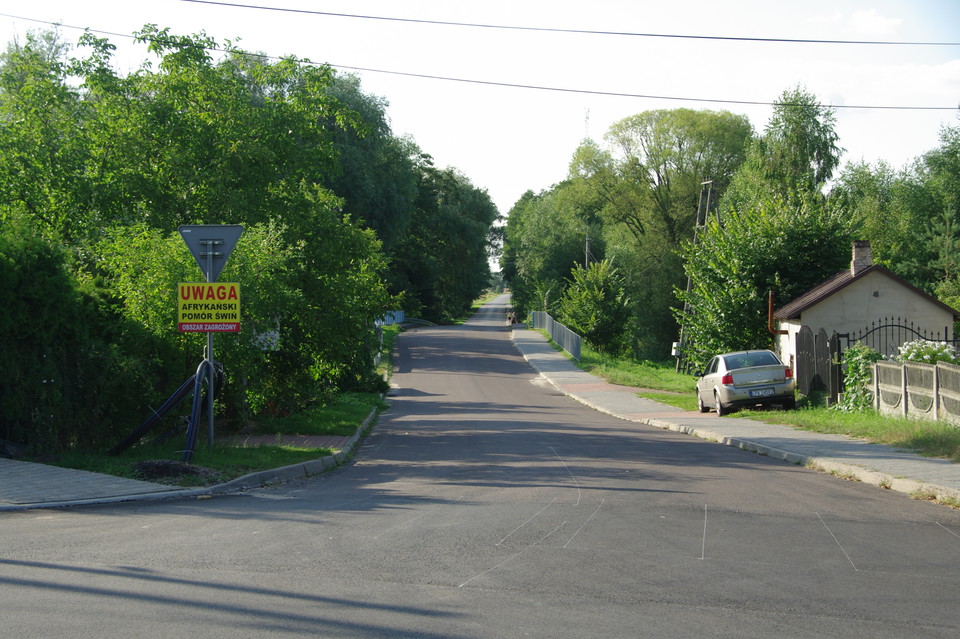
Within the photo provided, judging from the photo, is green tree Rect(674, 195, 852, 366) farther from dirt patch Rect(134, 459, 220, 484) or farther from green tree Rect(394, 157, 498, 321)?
green tree Rect(394, 157, 498, 321)

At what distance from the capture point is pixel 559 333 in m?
58.1

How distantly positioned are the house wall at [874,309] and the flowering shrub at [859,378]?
244 inches

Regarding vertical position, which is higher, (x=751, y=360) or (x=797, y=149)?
(x=797, y=149)

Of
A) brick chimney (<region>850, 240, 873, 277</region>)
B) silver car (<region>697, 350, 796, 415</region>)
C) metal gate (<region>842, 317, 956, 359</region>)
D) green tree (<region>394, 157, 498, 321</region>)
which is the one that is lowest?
silver car (<region>697, 350, 796, 415</region>)

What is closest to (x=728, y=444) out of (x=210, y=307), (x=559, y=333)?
(x=210, y=307)

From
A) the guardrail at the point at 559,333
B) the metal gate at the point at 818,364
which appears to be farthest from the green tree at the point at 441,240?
the metal gate at the point at 818,364

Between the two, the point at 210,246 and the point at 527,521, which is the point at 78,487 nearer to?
the point at 210,246

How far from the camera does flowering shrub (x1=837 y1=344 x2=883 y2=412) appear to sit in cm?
1880

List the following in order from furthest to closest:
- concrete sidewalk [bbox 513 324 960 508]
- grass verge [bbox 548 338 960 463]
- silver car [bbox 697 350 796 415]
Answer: silver car [bbox 697 350 796 415] < grass verge [bbox 548 338 960 463] < concrete sidewalk [bbox 513 324 960 508]

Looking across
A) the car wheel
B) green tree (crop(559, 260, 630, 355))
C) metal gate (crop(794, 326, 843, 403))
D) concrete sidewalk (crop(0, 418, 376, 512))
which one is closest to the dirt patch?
concrete sidewalk (crop(0, 418, 376, 512))

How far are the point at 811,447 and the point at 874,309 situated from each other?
13544 millimetres

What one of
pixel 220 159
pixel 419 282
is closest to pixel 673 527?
pixel 220 159

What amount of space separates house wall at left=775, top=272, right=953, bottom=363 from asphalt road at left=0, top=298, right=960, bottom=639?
50.4 ft

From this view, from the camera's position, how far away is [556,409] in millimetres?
27734
